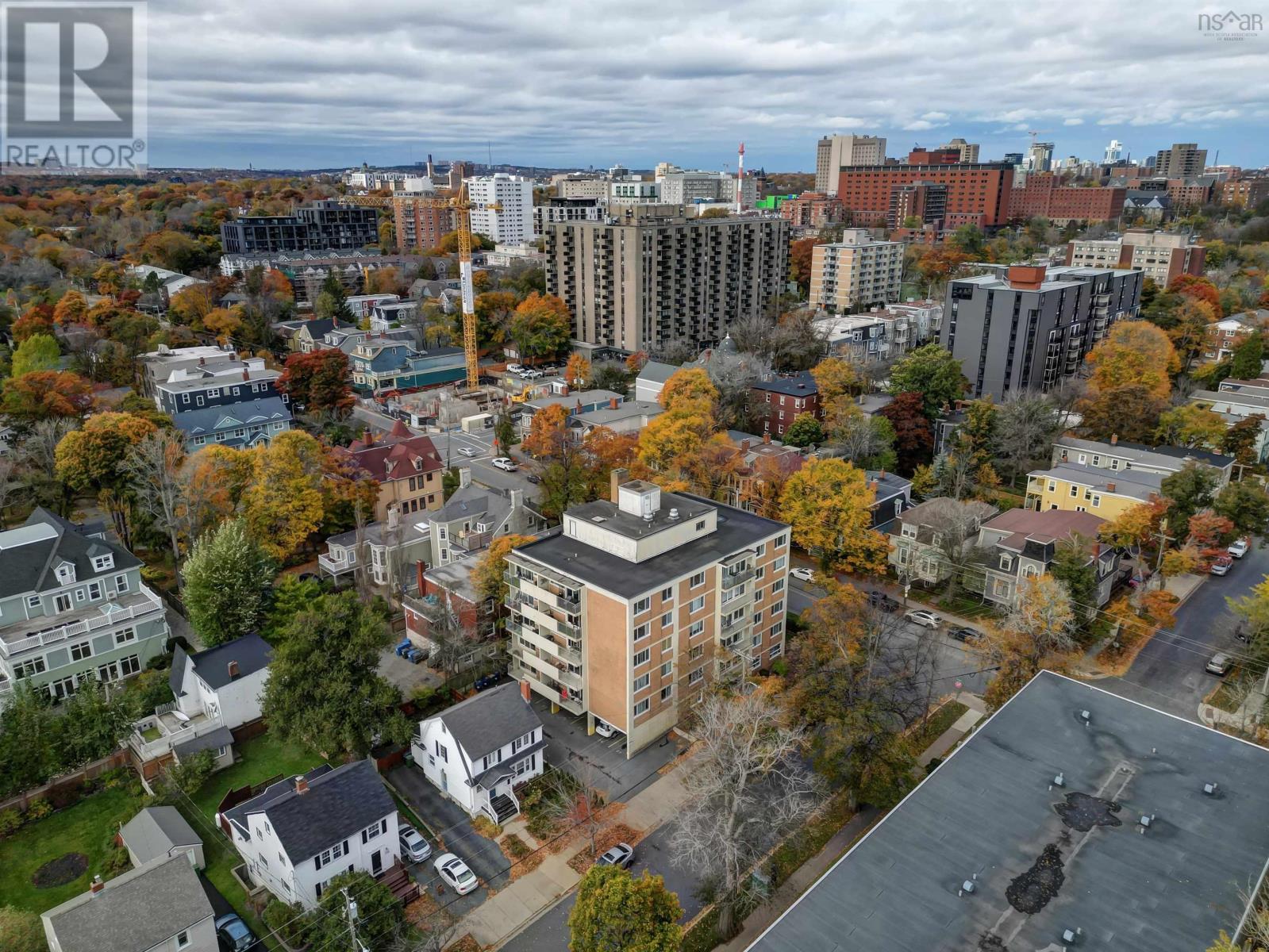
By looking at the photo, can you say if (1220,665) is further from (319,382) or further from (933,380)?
(319,382)

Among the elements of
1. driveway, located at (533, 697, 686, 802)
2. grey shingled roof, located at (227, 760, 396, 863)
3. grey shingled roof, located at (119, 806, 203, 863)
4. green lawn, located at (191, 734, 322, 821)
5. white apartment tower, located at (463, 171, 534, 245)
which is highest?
white apartment tower, located at (463, 171, 534, 245)

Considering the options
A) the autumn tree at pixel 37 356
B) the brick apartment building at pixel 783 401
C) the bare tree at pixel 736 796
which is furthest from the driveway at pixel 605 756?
the autumn tree at pixel 37 356

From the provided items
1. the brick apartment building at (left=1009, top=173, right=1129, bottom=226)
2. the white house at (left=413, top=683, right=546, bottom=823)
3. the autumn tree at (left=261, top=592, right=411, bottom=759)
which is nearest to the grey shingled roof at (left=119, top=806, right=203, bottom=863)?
the autumn tree at (left=261, top=592, right=411, bottom=759)

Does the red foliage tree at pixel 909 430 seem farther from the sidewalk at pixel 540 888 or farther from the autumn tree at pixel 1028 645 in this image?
the sidewalk at pixel 540 888

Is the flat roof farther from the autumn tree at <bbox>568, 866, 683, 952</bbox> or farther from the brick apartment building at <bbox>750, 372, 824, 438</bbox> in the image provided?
the brick apartment building at <bbox>750, 372, 824, 438</bbox>

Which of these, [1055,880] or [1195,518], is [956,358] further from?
[1055,880]

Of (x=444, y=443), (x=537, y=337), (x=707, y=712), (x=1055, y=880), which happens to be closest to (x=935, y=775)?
(x=1055, y=880)
